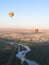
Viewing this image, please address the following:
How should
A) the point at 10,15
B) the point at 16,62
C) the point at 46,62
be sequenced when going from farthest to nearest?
the point at 46,62
the point at 16,62
the point at 10,15

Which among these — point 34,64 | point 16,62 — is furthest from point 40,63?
point 16,62

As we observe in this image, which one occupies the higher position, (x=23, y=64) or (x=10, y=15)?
(x=10, y=15)

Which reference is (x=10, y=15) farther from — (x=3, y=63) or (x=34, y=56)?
(x=34, y=56)

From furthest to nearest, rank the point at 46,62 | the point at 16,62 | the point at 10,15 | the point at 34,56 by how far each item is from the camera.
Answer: the point at 34,56 < the point at 46,62 < the point at 16,62 < the point at 10,15

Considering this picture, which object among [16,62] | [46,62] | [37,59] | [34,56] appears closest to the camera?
[16,62]

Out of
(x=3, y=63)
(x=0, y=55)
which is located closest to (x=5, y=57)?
(x=0, y=55)

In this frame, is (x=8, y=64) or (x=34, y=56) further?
(x=34, y=56)

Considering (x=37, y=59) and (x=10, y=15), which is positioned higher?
(x=10, y=15)

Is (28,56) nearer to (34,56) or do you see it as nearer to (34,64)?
(34,56)

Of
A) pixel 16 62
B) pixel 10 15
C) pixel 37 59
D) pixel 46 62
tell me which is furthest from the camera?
pixel 37 59
